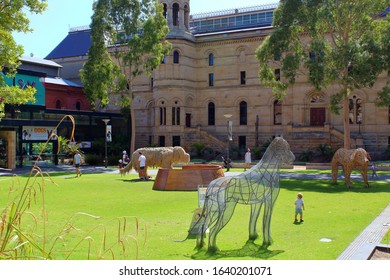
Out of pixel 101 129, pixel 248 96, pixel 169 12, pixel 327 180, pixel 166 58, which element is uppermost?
pixel 169 12

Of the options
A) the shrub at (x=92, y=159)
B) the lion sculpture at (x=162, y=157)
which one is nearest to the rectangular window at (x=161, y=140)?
the shrub at (x=92, y=159)

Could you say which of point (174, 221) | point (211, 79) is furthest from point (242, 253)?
point (211, 79)

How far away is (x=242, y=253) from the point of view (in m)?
10.2

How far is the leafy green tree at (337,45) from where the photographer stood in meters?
30.2

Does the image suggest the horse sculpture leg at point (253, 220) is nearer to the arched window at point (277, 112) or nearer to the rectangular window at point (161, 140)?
the arched window at point (277, 112)

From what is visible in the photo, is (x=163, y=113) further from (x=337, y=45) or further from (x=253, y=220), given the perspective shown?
(x=253, y=220)

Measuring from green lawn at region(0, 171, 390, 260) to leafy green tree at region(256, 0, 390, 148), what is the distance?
25.6ft

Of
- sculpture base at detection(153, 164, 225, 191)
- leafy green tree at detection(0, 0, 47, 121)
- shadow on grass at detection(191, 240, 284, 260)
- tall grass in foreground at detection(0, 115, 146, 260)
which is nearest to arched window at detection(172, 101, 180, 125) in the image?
sculpture base at detection(153, 164, 225, 191)

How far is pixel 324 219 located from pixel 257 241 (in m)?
4.26

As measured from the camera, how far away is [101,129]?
5362 centimetres

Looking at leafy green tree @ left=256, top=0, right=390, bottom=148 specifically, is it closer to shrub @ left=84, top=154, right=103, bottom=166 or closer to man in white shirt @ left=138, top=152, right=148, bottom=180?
man in white shirt @ left=138, top=152, right=148, bottom=180

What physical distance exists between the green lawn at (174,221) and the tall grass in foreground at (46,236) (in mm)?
48
